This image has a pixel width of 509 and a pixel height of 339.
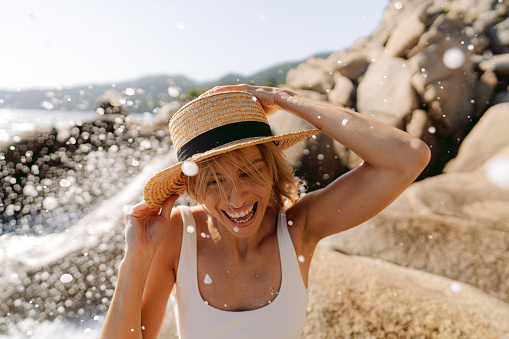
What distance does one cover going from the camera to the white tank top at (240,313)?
76.7 inches

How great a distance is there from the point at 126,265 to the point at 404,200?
4234mm

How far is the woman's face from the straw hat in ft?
0.35

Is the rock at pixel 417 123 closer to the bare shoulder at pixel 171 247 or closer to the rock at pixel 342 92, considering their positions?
the rock at pixel 342 92

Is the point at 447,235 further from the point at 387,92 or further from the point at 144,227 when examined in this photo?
the point at 387,92

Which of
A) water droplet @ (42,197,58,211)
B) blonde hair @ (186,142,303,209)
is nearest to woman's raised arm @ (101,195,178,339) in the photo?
blonde hair @ (186,142,303,209)

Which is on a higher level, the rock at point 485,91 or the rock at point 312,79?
the rock at point 485,91

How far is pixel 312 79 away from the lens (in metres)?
10.5

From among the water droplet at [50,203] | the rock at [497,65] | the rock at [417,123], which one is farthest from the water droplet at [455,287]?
the water droplet at [50,203]

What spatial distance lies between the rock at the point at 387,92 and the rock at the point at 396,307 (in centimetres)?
522

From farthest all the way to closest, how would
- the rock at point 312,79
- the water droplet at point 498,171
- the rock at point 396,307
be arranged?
the rock at point 312,79
the water droplet at point 498,171
the rock at point 396,307

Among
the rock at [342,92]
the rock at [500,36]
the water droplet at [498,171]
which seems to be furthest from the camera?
the rock at [500,36]

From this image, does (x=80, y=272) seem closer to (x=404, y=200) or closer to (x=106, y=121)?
(x=404, y=200)

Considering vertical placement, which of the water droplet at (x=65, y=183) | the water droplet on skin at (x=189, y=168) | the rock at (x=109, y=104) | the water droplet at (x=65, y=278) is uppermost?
the water droplet on skin at (x=189, y=168)

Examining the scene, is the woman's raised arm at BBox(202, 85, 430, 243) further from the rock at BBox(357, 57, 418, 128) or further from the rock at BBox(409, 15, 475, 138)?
the rock at BBox(409, 15, 475, 138)
